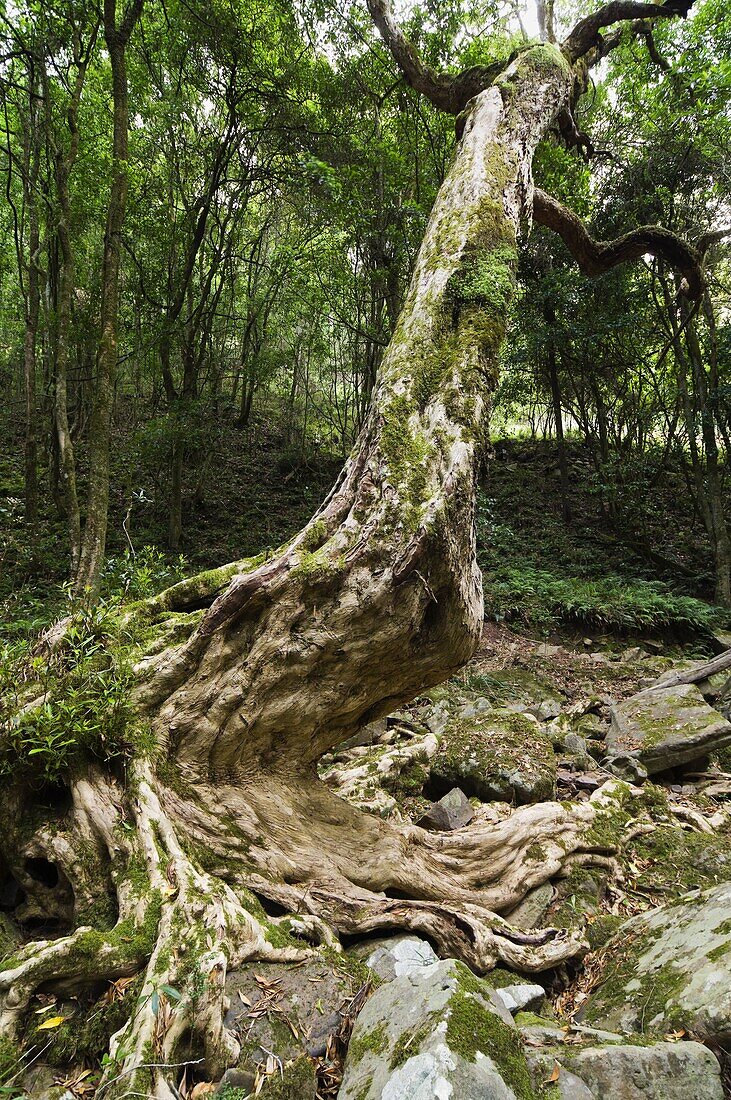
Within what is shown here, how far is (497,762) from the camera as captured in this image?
17.4 ft

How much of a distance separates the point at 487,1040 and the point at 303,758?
1894 mm

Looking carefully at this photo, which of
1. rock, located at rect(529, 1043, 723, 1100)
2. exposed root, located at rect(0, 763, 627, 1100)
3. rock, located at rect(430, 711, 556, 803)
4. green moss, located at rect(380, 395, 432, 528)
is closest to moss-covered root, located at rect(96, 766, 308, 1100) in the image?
exposed root, located at rect(0, 763, 627, 1100)

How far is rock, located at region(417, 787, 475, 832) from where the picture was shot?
4547mm

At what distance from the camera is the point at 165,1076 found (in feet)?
6.02

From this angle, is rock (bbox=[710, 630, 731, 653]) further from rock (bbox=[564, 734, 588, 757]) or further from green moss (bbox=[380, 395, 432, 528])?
green moss (bbox=[380, 395, 432, 528])

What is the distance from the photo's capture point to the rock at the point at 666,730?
5562 millimetres

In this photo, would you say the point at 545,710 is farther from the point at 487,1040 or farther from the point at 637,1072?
the point at 487,1040

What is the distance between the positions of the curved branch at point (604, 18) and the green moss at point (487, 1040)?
28.4 feet

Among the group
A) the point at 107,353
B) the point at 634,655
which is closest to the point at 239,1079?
the point at 107,353

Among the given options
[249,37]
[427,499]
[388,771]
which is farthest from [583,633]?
[249,37]

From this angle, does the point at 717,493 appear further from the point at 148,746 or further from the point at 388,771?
the point at 148,746

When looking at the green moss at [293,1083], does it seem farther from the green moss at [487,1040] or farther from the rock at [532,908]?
the rock at [532,908]


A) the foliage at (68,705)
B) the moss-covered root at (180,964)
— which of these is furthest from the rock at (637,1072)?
the foliage at (68,705)

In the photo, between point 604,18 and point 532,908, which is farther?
point 604,18
